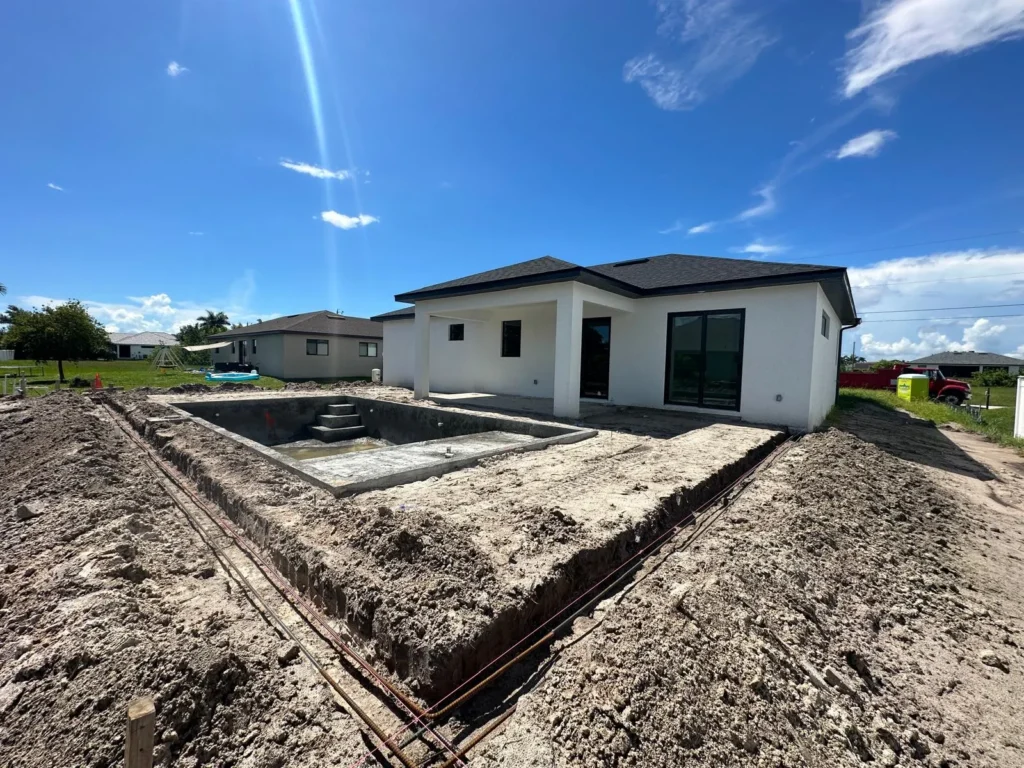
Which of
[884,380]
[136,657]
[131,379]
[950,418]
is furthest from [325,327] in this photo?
[884,380]

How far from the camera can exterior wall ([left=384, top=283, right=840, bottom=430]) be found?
8.22 m

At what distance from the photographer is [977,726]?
1913 millimetres

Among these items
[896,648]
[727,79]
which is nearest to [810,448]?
[896,648]

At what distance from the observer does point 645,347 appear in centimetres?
1027

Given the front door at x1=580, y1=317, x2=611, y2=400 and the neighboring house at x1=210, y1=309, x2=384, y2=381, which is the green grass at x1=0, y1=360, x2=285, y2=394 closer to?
the neighboring house at x1=210, y1=309, x2=384, y2=381

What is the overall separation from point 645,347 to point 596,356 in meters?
1.48

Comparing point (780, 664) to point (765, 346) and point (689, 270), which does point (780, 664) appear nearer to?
point (765, 346)

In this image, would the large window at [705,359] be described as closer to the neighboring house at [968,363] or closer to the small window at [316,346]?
the small window at [316,346]

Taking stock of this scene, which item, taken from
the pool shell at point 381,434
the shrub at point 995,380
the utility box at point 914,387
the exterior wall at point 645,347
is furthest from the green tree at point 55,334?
the shrub at point 995,380

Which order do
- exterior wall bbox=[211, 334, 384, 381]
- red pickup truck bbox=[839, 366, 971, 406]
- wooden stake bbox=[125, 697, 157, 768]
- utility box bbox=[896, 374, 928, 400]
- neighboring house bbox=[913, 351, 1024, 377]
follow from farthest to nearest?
neighboring house bbox=[913, 351, 1024, 377] → exterior wall bbox=[211, 334, 384, 381] → red pickup truck bbox=[839, 366, 971, 406] → utility box bbox=[896, 374, 928, 400] → wooden stake bbox=[125, 697, 157, 768]

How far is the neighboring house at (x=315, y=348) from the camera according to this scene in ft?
74.1

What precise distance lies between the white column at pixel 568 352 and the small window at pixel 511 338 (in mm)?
4067

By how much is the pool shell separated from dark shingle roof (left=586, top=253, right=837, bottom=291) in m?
3.78

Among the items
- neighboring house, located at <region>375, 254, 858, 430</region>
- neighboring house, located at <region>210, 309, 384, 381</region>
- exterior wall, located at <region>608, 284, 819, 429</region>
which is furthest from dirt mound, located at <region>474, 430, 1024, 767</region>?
neighboring house, located at <region>210, 309, 384, 381</region>
